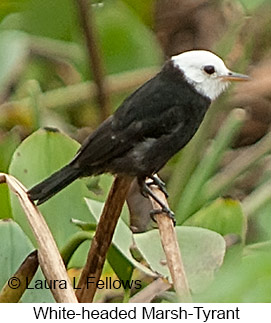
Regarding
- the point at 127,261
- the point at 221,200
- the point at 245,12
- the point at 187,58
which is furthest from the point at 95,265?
the point at 245,12

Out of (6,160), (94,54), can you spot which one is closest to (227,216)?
(6,160)

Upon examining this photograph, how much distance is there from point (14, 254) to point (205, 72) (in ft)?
2.14

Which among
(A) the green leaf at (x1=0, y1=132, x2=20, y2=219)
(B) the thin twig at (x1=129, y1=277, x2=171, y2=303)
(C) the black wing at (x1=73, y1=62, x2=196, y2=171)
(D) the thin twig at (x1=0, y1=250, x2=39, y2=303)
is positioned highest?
(C) the black wing at (x1=73, y1=62, x2=196, y2=171)

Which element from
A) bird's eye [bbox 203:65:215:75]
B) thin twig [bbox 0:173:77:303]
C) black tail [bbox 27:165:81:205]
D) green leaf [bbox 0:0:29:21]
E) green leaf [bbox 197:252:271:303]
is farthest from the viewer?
green leaf [bbox 0:0:29:21]

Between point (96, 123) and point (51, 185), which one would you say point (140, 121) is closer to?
point (51, 185)

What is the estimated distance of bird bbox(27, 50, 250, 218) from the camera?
2.12 metres

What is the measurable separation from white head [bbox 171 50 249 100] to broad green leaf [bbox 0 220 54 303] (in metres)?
0.59

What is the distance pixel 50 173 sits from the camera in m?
2.18

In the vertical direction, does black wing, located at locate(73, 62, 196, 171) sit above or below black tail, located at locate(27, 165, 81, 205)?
above

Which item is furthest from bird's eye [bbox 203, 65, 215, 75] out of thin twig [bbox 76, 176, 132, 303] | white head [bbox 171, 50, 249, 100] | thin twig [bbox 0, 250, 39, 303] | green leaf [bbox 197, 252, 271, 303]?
green leaf [bbox 197, 252, 271, 303]

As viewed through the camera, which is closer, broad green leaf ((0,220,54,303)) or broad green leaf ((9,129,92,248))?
broad green leaf ((0,220,54,303))

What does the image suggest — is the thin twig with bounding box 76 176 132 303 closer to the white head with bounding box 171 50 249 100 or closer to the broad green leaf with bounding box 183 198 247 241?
the broad green leaf with bounding box 183 198 247 241

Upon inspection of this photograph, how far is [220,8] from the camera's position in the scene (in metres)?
3.60
